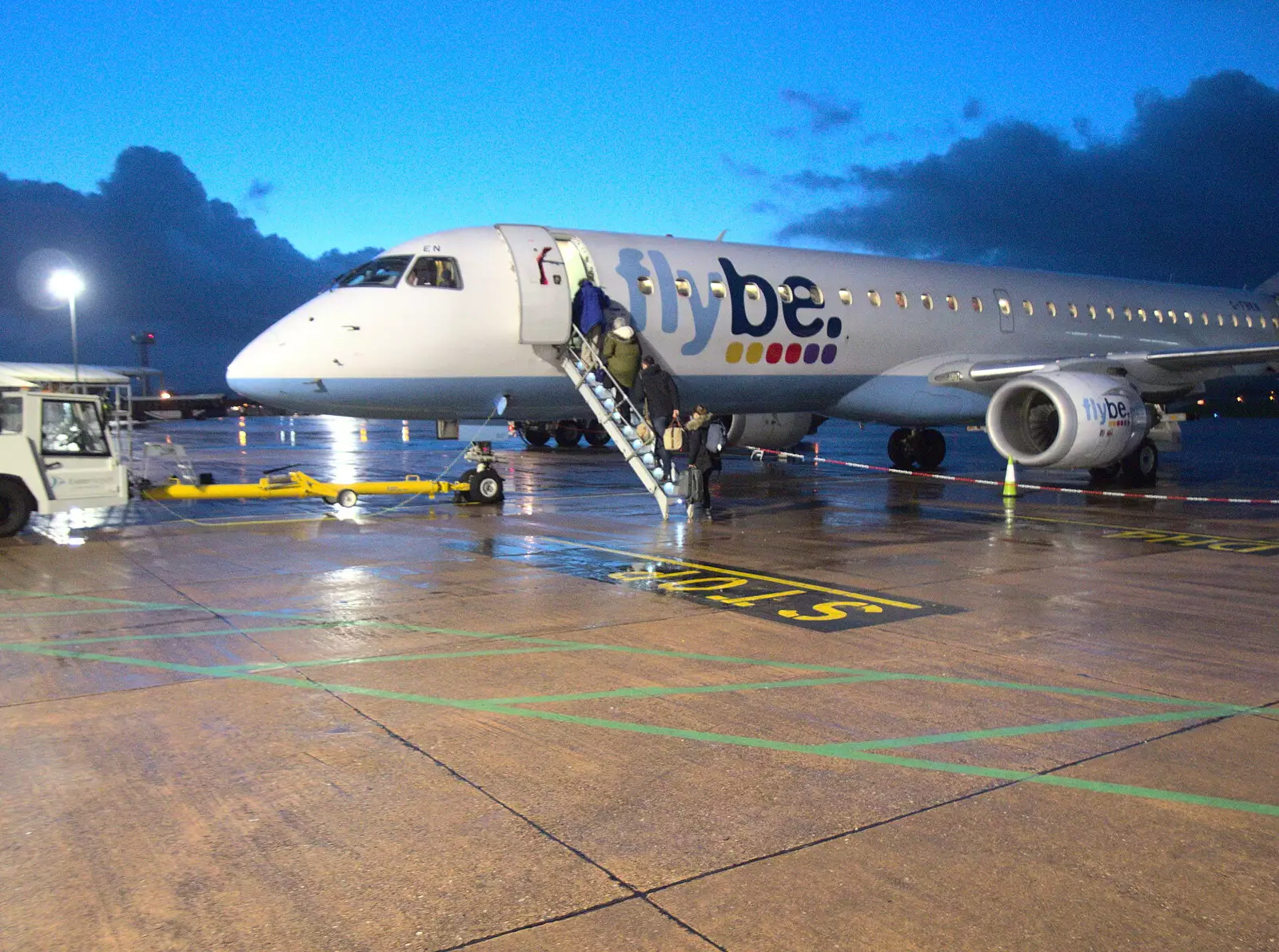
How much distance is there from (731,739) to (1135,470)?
1460 cm

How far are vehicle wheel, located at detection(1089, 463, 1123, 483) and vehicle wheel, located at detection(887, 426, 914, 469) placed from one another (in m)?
4.32

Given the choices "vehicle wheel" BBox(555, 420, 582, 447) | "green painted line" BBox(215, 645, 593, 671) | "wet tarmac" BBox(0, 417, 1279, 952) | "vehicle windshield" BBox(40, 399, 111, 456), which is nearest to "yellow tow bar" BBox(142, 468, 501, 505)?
"vehicle windshield" BBox(40, 399, 111, 456)

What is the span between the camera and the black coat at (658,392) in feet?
43.8

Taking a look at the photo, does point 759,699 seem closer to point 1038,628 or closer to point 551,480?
point 1038,628

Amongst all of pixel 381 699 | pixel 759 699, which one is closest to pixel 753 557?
pixel 759 699

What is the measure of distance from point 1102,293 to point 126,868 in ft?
67.2

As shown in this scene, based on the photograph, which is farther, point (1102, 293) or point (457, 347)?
point (1102, 293)

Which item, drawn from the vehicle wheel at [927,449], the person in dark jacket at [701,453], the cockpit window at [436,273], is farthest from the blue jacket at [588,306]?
the vehicle wheel at [927,449]

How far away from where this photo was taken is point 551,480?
1848cm

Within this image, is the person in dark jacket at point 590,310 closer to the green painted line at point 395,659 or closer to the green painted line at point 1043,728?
the green painted line at point 395,659

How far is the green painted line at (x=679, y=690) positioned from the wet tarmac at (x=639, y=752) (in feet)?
0.09

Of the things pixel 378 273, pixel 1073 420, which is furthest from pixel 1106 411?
pixel 378 273

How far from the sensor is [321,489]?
12.9m

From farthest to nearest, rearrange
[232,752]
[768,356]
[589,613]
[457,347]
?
[768,356], [457,347], [589,613], [232,752]
